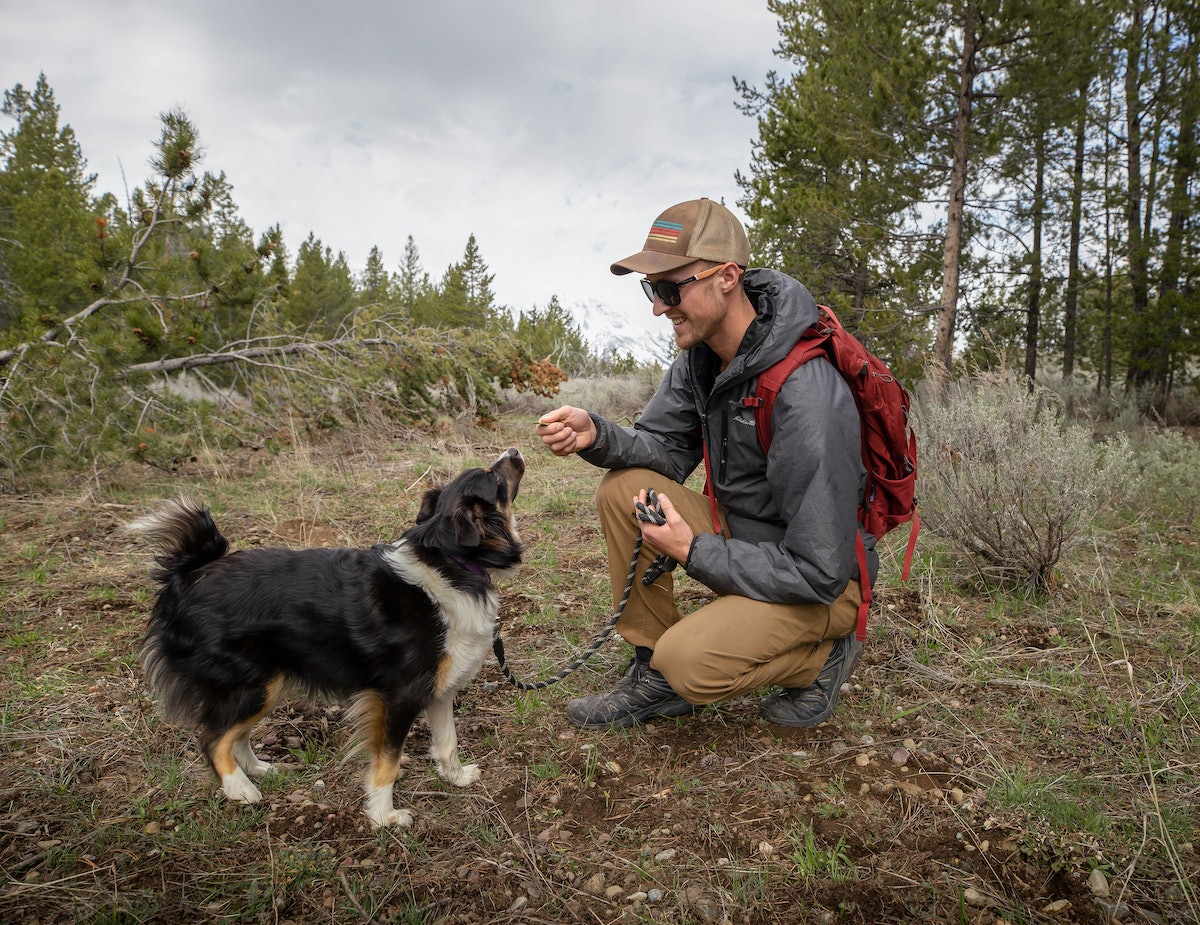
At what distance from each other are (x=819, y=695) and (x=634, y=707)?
0.84 meters

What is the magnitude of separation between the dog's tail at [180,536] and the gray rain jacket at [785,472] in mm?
1984

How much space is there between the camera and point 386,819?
2.50 m

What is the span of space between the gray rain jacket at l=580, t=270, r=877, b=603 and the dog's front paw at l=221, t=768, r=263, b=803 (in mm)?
1913

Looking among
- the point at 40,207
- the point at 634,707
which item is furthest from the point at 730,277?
the point at 40,207

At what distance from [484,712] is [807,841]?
5.48 ft

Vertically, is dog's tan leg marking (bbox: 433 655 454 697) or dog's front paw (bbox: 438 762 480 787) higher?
dog's tan leg marking (bbox: 433 655 454 697)

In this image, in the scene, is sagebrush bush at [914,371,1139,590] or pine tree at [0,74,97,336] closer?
sagebrush bush at [914,371,1139,590]

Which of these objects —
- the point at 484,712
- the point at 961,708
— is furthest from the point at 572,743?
the point at 961,708

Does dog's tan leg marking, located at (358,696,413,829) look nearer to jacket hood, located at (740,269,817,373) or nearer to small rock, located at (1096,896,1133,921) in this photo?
jacket hood, located at (740,269,817,373)

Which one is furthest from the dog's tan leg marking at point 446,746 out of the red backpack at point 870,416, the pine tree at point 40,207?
the pine tree at point 40,207

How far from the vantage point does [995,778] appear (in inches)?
97.3

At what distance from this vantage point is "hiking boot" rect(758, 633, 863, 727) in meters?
2.96

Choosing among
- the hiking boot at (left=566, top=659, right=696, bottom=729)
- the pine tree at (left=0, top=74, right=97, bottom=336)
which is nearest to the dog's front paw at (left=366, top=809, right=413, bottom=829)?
the hiking boot at (left=566, top=659, right=696, bottom=729)

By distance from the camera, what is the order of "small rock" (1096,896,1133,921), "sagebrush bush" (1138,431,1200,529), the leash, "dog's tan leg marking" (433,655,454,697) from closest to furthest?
"small rock" (1096,896,1133,921), "dog's tan leg marking" (433,655,454,697), the leash, "sagebrush bush" (1138,431,1200,529)
